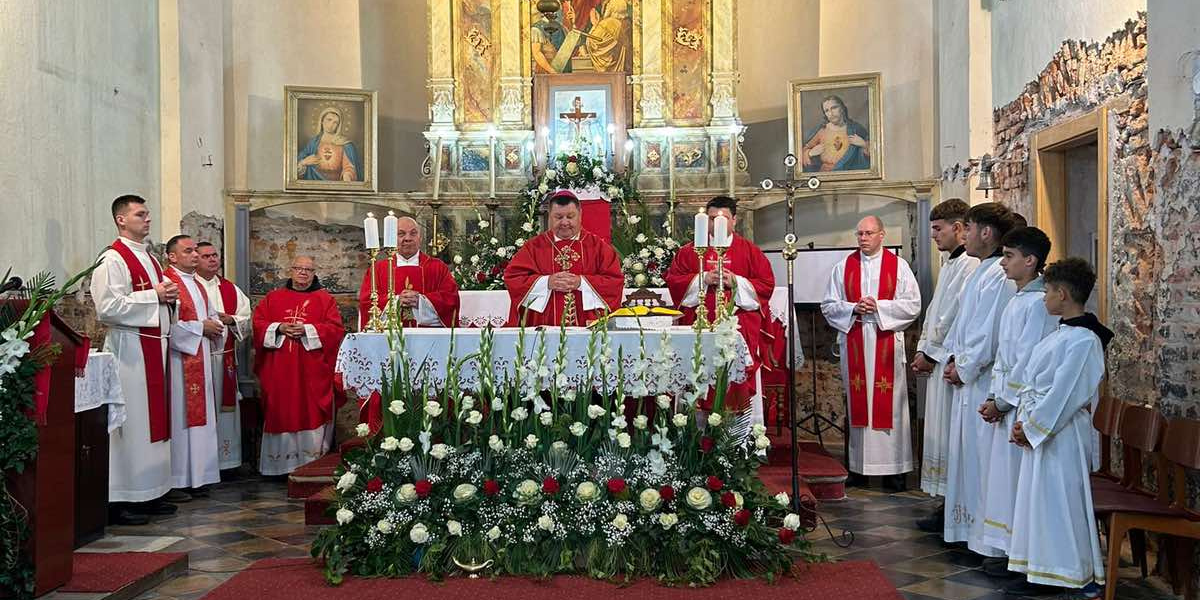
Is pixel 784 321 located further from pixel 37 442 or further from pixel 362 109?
pixel 37 442

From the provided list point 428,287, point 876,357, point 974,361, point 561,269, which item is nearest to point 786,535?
point 974,361

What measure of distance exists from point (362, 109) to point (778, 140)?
4561 millimetres

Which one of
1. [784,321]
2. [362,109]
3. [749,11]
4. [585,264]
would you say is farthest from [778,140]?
[585,264]

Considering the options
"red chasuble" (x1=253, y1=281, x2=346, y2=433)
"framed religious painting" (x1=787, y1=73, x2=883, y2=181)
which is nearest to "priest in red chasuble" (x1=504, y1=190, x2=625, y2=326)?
"red chasuble" (x1=253, y1=281, x2=346, y2=433)

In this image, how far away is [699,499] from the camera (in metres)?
5.16

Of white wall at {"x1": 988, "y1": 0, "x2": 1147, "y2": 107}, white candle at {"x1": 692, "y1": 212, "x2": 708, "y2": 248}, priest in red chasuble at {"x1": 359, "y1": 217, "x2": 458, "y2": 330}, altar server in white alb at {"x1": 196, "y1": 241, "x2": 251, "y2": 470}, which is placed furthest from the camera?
altar server in white alb at {"x1": 196, "y1": 241, "x2": 251, "y2": 470}

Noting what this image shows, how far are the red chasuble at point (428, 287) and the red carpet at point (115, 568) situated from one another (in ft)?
9.88

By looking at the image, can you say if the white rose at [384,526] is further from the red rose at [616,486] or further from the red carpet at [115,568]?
the red carpet at [115,568]

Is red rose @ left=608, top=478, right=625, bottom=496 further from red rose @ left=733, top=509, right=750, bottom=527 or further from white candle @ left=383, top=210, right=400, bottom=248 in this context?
white candle @ left=383, top=210, right=400, bottom=248

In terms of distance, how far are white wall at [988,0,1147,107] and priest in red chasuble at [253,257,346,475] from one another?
5.85m

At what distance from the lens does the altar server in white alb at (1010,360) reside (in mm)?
5242

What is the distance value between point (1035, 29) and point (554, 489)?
5331 mm

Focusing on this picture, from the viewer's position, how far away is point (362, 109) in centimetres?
1080

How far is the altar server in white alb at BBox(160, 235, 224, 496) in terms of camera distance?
26.5 feet
